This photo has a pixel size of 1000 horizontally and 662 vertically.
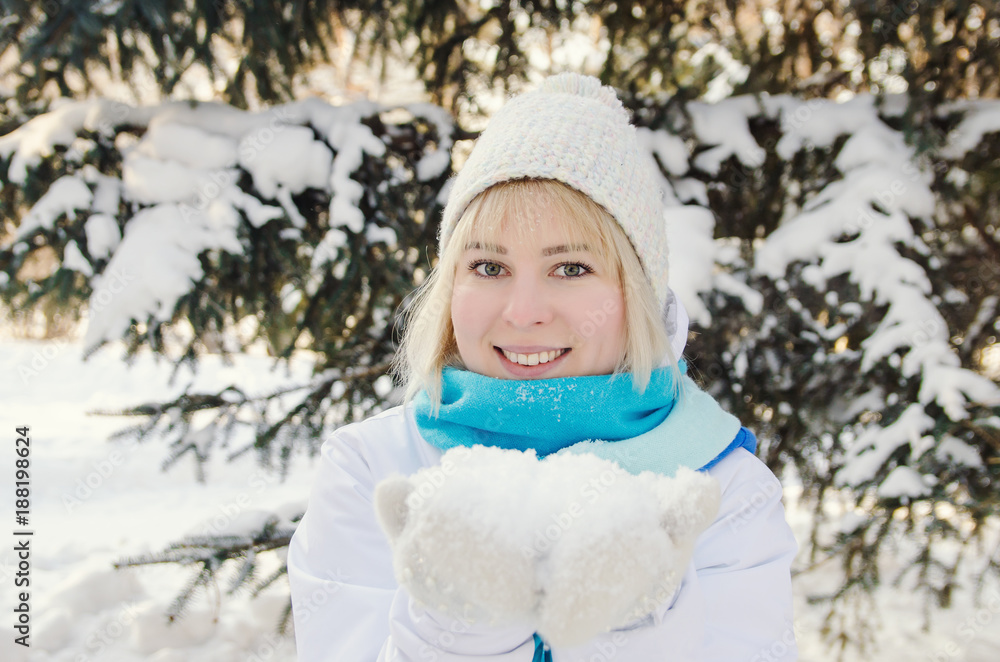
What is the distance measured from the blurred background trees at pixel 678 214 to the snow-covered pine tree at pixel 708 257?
1 cm

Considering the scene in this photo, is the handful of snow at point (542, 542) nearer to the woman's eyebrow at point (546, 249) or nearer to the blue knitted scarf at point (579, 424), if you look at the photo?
the blue knitted scarf at point (579, 424)

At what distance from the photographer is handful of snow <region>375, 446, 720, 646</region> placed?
2.55 feet

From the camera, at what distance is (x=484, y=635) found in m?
0.96

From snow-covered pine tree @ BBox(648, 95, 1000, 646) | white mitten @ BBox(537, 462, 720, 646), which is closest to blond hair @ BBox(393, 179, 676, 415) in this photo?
white mitten @ BBox(537, 462, 720, 646)

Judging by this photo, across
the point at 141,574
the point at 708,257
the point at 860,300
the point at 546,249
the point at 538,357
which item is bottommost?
the point at 141,574

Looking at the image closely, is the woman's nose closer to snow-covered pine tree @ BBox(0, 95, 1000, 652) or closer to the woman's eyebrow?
the woman's eyebrow

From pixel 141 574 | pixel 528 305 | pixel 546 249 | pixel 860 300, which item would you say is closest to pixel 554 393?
pixel 528 305

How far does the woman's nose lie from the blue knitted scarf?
0.14 m

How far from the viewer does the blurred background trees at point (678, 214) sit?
87.4 inches

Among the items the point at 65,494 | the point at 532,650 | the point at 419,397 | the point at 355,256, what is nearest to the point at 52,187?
the point at 355,256

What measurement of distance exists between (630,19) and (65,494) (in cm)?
539

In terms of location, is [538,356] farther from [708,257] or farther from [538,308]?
[708,257]

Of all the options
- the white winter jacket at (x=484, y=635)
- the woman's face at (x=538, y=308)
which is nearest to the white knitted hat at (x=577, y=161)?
the woman's face at (x=538, y=308)

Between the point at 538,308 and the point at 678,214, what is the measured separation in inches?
50.7
